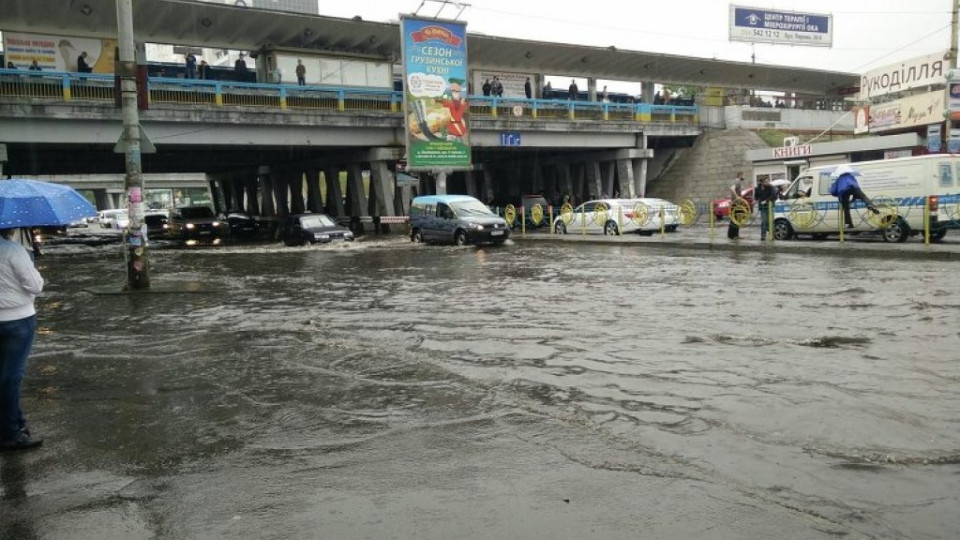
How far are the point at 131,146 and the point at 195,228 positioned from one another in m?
22.8

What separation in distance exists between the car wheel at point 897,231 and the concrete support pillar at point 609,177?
26.8 meters

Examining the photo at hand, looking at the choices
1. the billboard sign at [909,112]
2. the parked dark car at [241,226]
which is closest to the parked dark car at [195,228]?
the parked dark car at [241,226]

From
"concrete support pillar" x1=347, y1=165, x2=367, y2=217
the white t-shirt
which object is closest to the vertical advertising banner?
"concrete support pillar" x1=347, y1=165, x2=367, y2=217

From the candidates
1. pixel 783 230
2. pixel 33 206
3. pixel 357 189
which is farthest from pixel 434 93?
pixel 33 206

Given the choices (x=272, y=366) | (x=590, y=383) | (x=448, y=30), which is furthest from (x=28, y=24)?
(x=590, y=383)

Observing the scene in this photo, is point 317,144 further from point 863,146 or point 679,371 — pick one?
point 679,371

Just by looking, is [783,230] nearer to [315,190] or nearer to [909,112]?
[909,112]

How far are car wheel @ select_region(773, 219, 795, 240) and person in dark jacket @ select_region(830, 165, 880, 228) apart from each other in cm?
211

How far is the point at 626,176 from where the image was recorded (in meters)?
45.3

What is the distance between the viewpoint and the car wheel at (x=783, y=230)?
71.7 ft

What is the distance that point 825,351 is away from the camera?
7.70 m

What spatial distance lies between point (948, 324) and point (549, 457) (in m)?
6.48

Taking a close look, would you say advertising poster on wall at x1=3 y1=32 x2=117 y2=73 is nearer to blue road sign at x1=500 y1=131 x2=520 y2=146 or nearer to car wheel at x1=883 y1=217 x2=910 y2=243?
blue road sign at x1=500 y1=131 x2=520 y2=146

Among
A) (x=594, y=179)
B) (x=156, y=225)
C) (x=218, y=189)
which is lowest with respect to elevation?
(x=156, y=225)
